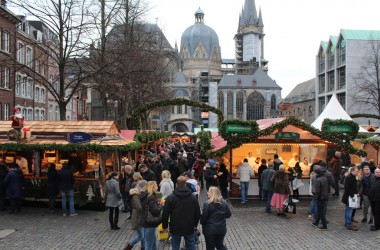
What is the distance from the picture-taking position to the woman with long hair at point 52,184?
12.3m

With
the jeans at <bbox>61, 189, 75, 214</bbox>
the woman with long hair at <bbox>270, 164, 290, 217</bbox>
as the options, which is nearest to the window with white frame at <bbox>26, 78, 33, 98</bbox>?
the jeans at <bbox>61, 189, 75, 214</bbox>

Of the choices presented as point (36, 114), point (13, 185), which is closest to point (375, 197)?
point (13, 185)

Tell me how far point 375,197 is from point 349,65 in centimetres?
4550

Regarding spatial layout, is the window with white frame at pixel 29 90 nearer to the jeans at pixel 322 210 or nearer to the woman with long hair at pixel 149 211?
the jeans at pixel 322 210

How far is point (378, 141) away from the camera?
17750 millimetres

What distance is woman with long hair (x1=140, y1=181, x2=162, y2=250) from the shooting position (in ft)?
24.1

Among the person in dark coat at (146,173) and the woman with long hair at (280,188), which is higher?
the person in dark coat at (146,173)

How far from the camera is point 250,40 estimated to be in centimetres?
12181

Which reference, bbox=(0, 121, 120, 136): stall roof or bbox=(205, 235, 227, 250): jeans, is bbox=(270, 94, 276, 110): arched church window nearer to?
bbox=(0, 121, 120, 136): stall roof

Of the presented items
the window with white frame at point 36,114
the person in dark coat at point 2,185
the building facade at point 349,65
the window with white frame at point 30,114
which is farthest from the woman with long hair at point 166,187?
the building facade at point 349,65

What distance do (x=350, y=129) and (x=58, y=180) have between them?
10.3 metres

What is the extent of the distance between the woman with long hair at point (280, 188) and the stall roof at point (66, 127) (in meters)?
5.52

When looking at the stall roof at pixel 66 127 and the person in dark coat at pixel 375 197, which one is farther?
the stall roof at pixel 66 127

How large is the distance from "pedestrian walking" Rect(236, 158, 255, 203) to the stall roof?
458cm
